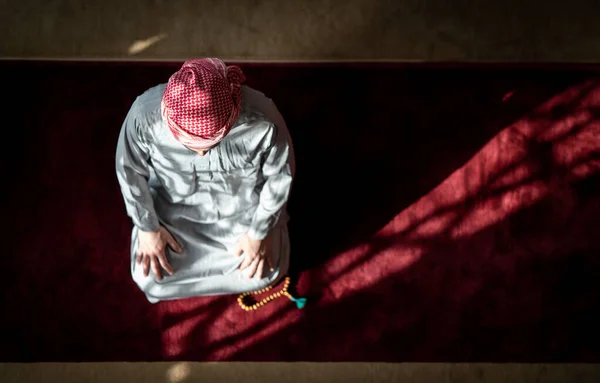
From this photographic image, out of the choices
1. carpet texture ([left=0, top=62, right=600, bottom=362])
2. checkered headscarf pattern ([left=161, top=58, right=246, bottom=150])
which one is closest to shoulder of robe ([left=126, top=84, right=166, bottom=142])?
checkered headscarf pattern ([left=161, top=58, right=246, bottom=150])

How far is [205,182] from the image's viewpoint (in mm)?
1368

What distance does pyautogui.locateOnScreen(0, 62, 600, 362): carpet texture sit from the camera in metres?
1.78

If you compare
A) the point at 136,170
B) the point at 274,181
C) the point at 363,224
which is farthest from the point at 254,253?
the point at 363,224

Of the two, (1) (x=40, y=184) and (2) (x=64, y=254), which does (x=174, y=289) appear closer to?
(2) (x=64, y=254)

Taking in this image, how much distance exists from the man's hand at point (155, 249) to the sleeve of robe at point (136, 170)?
0.03m

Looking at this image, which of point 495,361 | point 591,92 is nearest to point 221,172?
point 495,361

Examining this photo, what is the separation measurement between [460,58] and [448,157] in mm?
383

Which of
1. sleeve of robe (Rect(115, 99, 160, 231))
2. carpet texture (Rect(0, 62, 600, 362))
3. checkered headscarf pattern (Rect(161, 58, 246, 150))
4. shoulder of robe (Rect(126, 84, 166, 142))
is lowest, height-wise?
carpet texture (Rect(0, 62, 600, 362))

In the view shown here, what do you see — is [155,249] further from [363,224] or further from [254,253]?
[363,224]

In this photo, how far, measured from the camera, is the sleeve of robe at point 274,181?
125cm

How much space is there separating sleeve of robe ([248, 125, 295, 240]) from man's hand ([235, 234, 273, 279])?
0.08ft

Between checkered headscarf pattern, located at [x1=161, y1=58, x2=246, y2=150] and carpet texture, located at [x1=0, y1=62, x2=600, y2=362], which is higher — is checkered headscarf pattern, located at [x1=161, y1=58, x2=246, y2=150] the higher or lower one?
the higher one

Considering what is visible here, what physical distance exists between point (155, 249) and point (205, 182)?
238 millimetres

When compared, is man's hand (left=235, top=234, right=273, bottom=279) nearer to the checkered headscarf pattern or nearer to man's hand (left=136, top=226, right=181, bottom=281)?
man's hand (left=136, top=226, right=181, bottom=281)
